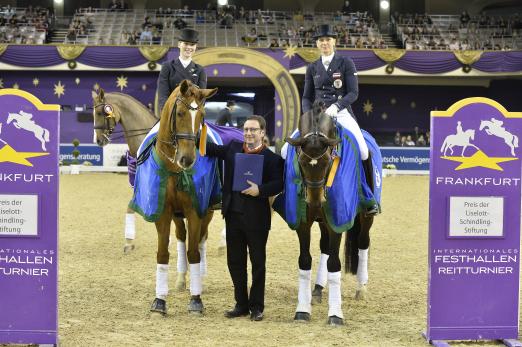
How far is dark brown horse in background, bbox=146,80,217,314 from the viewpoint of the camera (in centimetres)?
543

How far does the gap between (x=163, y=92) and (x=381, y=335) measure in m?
2.99

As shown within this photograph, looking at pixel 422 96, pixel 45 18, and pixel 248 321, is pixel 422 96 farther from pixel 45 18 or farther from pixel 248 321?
pixel 248 321

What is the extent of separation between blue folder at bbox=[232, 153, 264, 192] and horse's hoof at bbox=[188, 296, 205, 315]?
1070 mm

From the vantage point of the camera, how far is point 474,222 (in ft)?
16.6

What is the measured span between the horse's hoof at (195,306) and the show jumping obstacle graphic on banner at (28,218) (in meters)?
1.42

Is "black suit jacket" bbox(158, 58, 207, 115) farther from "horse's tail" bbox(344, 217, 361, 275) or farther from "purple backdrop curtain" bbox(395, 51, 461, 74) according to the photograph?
"purple backdrop curtain" bbox(395, 51, 461, 74)

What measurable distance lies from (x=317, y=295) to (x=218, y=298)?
0.95 m

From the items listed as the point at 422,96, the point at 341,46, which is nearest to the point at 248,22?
the point at 341,46

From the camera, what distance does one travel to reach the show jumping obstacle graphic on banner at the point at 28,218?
189 inches

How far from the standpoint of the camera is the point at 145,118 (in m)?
8.77

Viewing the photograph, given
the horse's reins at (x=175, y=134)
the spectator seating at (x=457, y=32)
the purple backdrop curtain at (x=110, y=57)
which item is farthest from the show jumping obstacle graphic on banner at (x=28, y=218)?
the spectator seating at (x=457, y=32)

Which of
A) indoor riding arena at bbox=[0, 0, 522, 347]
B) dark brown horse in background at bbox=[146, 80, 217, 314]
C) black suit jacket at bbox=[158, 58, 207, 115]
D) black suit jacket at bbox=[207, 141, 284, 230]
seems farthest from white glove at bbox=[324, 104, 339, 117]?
black suit jacket at bbox=[158, 58, 207, 115]

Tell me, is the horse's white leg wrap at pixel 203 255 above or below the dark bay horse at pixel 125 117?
below

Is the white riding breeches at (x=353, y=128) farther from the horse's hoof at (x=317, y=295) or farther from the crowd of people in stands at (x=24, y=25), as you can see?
the crowd of people in stands at (x=24, y=25)
